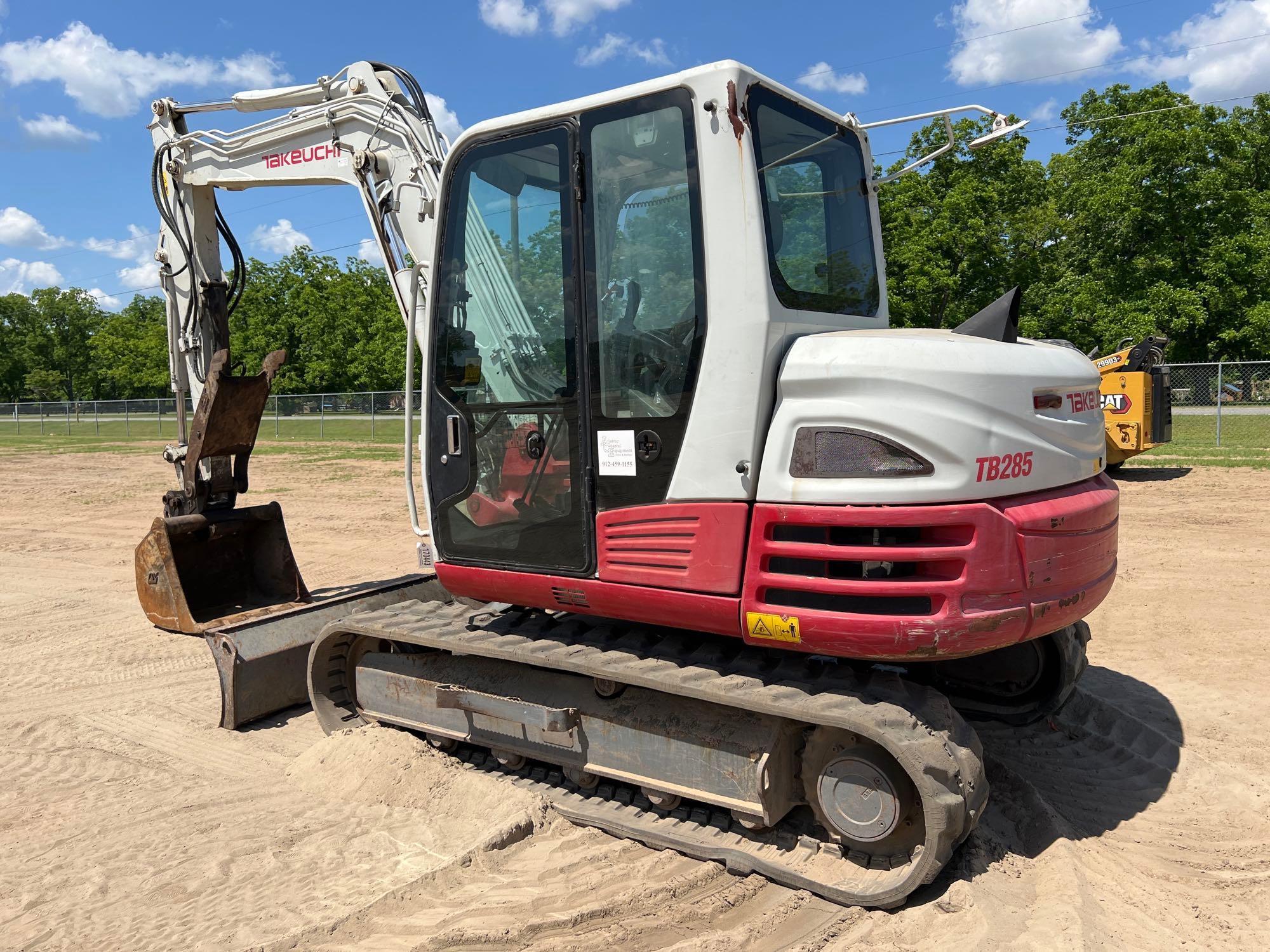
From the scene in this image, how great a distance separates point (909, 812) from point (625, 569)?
1.41 m

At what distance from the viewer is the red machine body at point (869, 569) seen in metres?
3.21

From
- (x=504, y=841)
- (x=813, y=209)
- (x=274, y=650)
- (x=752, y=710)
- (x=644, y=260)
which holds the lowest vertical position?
(x=504, y=841)

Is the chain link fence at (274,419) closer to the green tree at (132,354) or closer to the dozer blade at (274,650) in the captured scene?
the green tree at (132,354)

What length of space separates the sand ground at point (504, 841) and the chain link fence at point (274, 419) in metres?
22.2

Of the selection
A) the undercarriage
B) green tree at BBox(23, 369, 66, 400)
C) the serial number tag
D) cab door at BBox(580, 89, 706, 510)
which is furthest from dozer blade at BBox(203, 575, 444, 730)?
green tree at BBox(23, 369, 66, 400)

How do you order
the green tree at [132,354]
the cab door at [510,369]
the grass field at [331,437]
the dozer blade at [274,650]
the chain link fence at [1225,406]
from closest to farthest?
the cab door at [510,369], the dozer blade at [274,650], the grass field at [331,437], the chain link fence at [1225,406], the green tree at [132,354]

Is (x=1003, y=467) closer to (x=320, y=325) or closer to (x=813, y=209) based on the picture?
(x=813, y=209)

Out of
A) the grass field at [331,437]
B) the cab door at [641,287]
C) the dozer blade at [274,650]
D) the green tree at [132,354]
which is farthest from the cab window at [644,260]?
the green tree at [132,354]

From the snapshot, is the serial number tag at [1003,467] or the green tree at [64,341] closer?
the serial number tag at [1003,467]

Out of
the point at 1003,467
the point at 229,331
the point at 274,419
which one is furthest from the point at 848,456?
the point at 274,419

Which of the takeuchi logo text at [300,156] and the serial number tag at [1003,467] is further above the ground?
the takeuchi logo text at [300,156]

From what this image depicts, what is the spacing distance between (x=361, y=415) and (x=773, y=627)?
30592 mm

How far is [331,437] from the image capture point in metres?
30.6

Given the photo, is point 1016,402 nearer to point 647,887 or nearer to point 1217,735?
point 647,887
